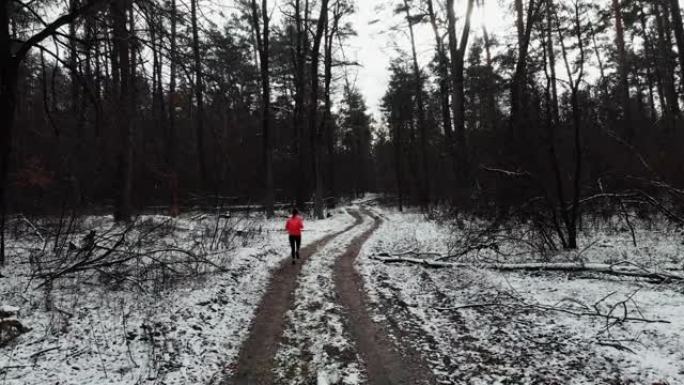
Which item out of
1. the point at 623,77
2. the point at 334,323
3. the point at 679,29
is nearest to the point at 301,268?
the point at 334,323

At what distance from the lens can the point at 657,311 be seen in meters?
5.83

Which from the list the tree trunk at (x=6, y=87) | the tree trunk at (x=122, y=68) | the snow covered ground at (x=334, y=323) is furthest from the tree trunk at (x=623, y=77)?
the tree trunk at (x=6, y=87)

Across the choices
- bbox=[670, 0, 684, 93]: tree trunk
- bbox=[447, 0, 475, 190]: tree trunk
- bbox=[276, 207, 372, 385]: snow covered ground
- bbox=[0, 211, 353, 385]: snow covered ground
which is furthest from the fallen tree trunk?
bbox=[670, 0, 684, 93]: tree trunk

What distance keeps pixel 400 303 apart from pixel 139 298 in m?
4.48

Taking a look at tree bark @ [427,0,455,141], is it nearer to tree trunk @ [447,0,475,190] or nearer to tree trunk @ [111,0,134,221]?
tree trunk @ [447,0,475,190]

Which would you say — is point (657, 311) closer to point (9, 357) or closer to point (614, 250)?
point (614, 250)

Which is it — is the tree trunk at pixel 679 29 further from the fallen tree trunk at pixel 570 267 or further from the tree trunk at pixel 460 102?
the fallen tree trunk at pixel 570 267

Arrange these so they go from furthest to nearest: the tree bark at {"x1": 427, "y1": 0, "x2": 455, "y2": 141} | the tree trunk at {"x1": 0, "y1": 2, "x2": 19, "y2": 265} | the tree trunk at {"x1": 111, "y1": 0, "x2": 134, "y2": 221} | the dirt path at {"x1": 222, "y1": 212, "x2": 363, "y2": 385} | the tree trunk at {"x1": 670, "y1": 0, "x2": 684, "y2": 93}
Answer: the tree bark at {"x1": 427, "y1": 0, "x2": 455, "y2": 141}, the tree trunk at {"x1": 670, "y1": 0, "x2": 684, "y2": 93}, the tree trunk at {"x1": 0, "y1": 2, "x2": 19, "y2": 265}, the tree trunk at {"x1": 111, "y1": 0, "x2": 134, "y2": 221}, the dirt path at {"x1": 222, "y1": 212, "x2": 363, "y2": 385}


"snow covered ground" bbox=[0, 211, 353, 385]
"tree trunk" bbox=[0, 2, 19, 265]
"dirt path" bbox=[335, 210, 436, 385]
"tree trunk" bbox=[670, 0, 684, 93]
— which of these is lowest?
"dirt path" bbox=[335, 210, 436, 385]

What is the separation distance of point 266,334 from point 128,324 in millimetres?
1925

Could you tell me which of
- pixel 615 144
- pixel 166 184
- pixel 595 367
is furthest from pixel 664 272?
pixel 166 184

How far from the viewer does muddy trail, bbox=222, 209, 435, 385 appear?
15.3 feet

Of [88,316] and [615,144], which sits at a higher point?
[615,144]

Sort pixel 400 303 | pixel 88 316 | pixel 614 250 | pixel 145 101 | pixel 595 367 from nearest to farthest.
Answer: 1. pixel 595 367
2. pixel 88 316
3. pixel 145 101
4. pixel 400 303
5. pixel 614 250
